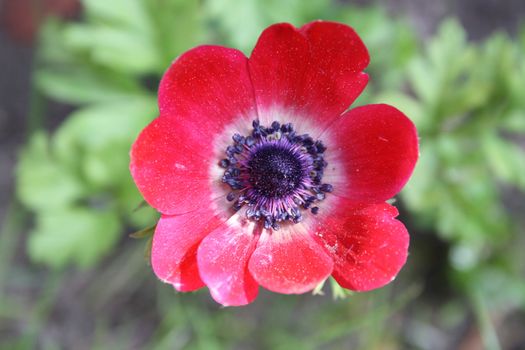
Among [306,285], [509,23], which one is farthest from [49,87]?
[509,23]

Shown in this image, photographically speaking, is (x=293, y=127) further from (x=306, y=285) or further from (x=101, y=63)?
(x=101, y=63)

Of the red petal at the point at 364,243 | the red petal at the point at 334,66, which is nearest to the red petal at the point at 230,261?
the red petal at the point at 364,243

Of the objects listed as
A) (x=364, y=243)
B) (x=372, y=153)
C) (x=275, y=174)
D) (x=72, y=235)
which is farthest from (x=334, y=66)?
(x=72, y=235)

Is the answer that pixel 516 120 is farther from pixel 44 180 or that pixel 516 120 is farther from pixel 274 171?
pixel 44 180

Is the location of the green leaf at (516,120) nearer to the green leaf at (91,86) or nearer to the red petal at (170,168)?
the red petal at (170,168)

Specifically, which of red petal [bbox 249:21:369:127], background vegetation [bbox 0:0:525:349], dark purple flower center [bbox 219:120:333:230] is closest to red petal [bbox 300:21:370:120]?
red petal [bbox 249:21:369:127]

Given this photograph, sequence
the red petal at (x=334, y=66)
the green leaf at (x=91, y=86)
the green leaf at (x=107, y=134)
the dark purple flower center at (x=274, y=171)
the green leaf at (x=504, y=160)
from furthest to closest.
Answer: the green leaf at (x=91, y=86) < the green leaf at (x=107, y=134) < the green leaf at (x=504, y=160) < the dark purple flower center at (x=274, y=171) < the red petal at (x=334, y=66)

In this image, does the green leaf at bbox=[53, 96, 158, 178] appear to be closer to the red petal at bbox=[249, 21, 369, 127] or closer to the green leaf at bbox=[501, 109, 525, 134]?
the red petal at bbox=[249, 21, 369, 127]
